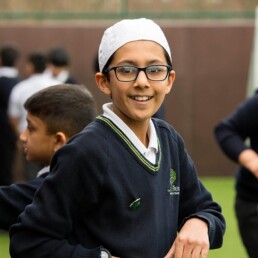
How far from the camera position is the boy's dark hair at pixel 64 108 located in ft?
12.0

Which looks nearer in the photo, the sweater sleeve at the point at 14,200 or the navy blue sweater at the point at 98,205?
the navy blue sweater at the point at 98,205

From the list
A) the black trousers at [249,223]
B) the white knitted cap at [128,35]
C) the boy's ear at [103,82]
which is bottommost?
the black trousers at [249,223]

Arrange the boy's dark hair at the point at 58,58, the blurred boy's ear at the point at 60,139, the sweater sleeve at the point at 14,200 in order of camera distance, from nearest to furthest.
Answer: the sweater sleeve at the point at 14,200, the blurred boy's ear at the point at 60,139, the boy's dark hair at the point at 58,58

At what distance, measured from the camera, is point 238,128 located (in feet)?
17.5

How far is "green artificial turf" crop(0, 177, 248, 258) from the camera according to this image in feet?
27.3

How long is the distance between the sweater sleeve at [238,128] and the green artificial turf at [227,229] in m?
2.96

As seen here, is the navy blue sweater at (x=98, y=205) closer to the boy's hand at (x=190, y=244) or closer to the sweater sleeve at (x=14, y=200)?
the boy's hand at (x=190, y=244)

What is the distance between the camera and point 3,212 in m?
3.53

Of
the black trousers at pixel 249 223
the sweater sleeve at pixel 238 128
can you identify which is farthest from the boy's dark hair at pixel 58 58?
the black trousers at pixel 249 223

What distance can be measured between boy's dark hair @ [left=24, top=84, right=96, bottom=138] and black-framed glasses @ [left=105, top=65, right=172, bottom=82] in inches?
25.1

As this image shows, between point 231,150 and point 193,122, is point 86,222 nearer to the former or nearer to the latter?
point 231,150

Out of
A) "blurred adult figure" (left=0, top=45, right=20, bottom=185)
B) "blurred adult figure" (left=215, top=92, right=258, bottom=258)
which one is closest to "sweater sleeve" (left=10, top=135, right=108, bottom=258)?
"blurred adult figure" (left=215, top=92, right=258, bottom=258)

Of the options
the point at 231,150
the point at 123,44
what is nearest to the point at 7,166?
the point at 231,150

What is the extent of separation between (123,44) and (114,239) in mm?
638
